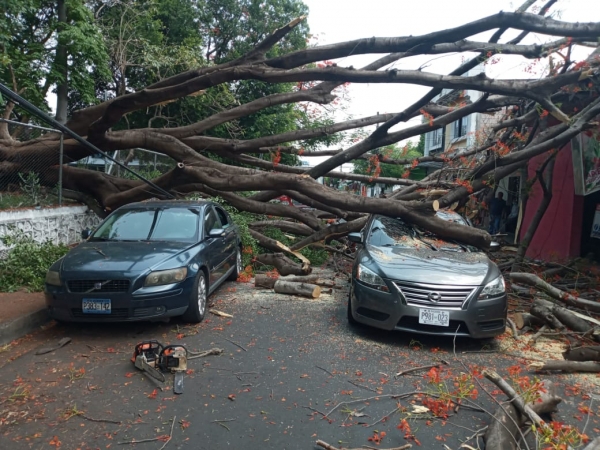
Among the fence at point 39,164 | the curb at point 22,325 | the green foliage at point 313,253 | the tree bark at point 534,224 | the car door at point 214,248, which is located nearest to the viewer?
the curb at point 22,325

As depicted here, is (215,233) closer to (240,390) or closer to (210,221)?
(210,221)

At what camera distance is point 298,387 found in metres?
4.26

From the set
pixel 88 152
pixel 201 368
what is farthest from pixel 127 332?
pixel 88 152

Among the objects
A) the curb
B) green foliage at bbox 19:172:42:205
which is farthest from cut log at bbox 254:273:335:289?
green foliage at bbox 19:172:42:205

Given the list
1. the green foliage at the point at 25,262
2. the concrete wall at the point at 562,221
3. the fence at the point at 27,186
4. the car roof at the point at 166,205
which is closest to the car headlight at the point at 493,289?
the car roof at the point at 166,205

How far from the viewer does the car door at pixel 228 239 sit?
7929mm

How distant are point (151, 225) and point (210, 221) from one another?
3.36 ft

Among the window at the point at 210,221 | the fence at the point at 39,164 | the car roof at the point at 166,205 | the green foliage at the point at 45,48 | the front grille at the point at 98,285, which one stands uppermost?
the green foliage at the point at 45,48

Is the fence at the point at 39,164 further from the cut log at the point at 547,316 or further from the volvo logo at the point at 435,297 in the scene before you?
the cut log at the point at 547,316

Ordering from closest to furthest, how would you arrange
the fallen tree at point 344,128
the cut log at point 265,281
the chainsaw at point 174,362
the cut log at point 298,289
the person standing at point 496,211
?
the chainsaw at point 174,362
the fallen tree at point 344,128
the cut log at point 298,289
the cut log at point 265,281
the person standing at point 496,211

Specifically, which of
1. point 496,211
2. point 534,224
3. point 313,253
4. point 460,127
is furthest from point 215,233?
point 460,127

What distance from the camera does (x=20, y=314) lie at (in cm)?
571

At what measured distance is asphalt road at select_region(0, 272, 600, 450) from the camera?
3.43 m

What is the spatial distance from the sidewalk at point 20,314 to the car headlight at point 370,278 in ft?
13.8
